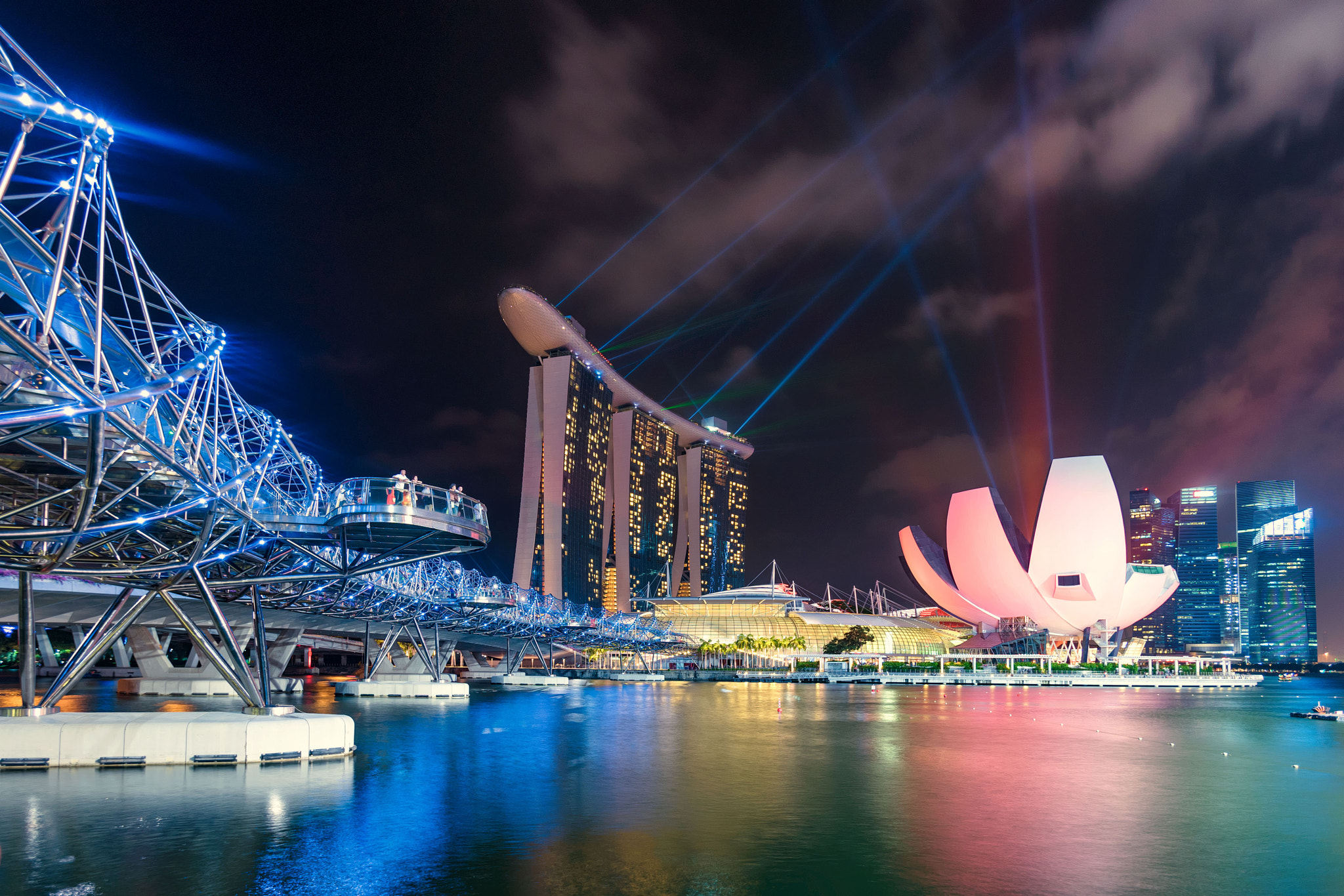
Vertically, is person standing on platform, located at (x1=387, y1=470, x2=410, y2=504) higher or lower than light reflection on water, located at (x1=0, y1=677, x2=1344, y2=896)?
higher

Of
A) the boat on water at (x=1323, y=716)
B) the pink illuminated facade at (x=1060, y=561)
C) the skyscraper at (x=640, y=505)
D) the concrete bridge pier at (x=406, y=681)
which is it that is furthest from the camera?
the skyscraper at (x=640, y=505)

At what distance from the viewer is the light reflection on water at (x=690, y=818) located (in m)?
10.4

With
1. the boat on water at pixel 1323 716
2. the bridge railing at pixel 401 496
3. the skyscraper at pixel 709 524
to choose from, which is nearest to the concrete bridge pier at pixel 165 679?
the bridge railing at pixel 401 496

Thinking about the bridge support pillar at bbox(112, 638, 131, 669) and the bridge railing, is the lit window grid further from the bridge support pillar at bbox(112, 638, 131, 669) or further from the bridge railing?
the bridge railing

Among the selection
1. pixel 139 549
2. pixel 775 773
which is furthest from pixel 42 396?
pixel 775 773

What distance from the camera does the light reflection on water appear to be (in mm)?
10438

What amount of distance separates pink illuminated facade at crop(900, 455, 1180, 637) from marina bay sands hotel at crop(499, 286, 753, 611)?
47.8 metres

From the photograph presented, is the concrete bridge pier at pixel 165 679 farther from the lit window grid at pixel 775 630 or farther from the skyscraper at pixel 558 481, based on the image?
the lit window grid at pixel 775 630

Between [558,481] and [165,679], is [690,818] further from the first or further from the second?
[558,481]

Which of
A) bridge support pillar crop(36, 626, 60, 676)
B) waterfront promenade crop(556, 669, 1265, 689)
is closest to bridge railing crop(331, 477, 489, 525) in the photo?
bridge support pillar crop(36, 626, 60, 676)

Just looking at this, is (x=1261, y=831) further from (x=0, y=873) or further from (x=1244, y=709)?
(x=1244, y=709)

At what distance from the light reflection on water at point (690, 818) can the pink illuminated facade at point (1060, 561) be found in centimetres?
7320

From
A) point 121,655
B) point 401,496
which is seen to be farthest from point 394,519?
point 121,655

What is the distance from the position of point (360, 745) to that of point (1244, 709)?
45372 millimetres
